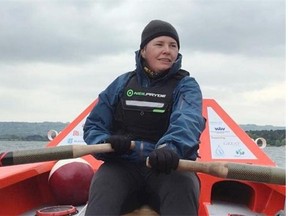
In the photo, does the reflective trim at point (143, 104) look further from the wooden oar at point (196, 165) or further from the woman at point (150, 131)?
the wooden oar at point (196, 165)

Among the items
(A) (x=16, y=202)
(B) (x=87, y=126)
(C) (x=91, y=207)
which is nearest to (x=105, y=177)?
(C) (x=91, y=207)

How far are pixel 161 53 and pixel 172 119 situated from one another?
52 cm

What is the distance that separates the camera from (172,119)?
9.91 feet

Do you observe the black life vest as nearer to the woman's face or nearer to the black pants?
the woman's face

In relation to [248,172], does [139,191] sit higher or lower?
lower

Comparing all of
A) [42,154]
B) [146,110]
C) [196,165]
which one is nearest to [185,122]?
[196,165]

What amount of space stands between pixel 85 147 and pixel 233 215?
146cm

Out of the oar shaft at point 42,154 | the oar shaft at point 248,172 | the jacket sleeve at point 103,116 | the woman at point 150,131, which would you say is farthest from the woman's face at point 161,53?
the oar shaft at point 248,172

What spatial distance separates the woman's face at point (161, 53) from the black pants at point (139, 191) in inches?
26.1

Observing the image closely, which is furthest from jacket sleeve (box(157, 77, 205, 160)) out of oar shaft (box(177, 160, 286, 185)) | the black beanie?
the black beanie

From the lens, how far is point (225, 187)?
4.87m

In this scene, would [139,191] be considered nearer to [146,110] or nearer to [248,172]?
[146,110]

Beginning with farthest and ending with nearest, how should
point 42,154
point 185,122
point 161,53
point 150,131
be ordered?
point 161,53
point 150,131
point 42,154
point 185,122

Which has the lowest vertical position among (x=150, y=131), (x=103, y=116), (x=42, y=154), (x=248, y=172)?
(x=248, y=172)
